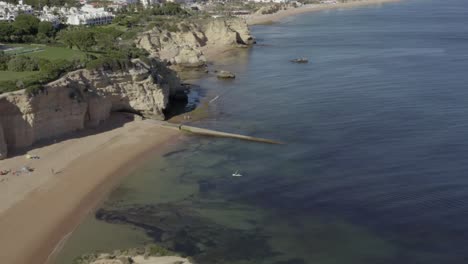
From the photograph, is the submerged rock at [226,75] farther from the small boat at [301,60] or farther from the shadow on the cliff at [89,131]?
the shadow on the cliff at [89,131]

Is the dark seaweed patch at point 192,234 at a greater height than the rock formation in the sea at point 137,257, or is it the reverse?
the rock formation in the sea at point 137,257

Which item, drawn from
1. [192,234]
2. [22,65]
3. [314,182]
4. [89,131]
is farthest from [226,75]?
[192,234]

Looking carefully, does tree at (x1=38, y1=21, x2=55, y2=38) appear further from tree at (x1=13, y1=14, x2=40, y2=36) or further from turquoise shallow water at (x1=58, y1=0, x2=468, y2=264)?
turquoise shallow water at (x1=58, y1=0, x2=468, y2=264)

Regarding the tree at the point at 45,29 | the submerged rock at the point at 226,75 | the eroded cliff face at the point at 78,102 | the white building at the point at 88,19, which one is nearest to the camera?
the eroded cliff face at the point at 78,102

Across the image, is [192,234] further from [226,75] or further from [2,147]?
[226,75]

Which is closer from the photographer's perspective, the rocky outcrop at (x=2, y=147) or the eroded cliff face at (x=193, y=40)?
the rocky outcrop at (x=2, y=147)

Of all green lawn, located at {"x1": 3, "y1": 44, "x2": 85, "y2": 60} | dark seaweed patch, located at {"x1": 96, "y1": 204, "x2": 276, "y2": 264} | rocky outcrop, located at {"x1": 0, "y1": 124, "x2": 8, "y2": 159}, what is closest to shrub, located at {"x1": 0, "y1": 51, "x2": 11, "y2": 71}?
green lawn, located at {"x1": 3, "y1": 44, "x2": 85, "y2": 60}

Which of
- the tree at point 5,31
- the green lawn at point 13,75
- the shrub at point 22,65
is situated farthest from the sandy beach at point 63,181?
the tree at point 5,31
